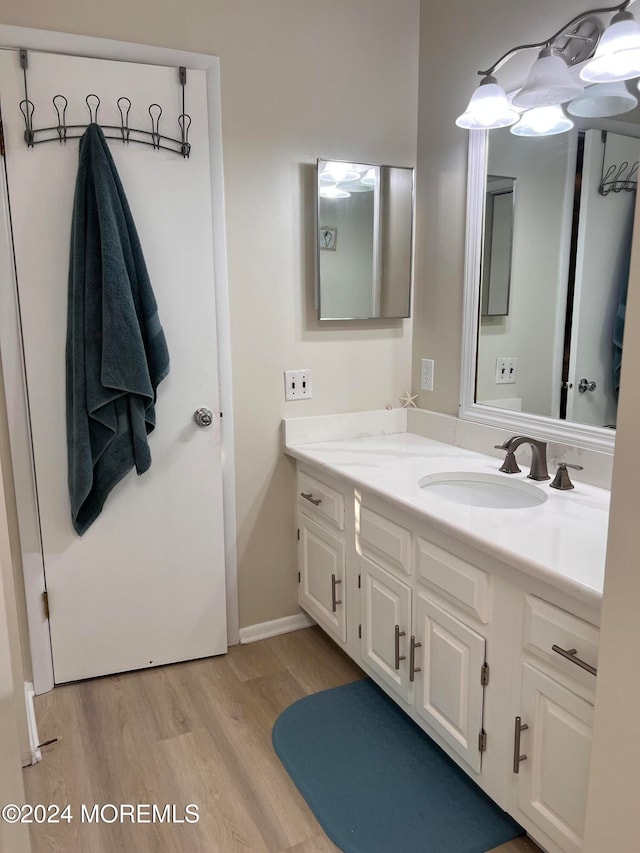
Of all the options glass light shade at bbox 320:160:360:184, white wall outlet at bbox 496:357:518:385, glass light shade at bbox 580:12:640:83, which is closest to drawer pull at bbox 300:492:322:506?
white wall outlet at bbox 496:357:518:385

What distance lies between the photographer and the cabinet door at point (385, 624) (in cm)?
194

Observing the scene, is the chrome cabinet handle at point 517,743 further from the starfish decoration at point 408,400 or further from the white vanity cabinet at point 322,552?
the starfish decoration at point 408,400

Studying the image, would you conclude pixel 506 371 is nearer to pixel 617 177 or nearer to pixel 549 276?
pixel 549 276

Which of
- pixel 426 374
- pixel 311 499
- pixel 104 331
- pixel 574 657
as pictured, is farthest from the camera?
pixel 426 374

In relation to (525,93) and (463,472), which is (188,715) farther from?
(525,93)

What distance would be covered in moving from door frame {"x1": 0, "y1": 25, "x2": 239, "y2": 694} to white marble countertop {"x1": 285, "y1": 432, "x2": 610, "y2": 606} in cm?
41

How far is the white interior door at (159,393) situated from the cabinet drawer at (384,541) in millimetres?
642

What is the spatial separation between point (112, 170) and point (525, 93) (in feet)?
4.21

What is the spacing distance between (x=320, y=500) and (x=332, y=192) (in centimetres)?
116

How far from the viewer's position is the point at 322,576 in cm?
244

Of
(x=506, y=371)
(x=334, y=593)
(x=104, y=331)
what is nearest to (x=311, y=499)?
(x=334, y=593)

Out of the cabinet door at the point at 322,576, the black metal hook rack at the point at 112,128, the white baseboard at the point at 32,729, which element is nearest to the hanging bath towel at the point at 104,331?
the black metal hook rack at the point at 112,128

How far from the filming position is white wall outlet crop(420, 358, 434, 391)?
2619mm

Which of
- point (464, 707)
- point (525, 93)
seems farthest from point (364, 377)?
point (464, 707)
